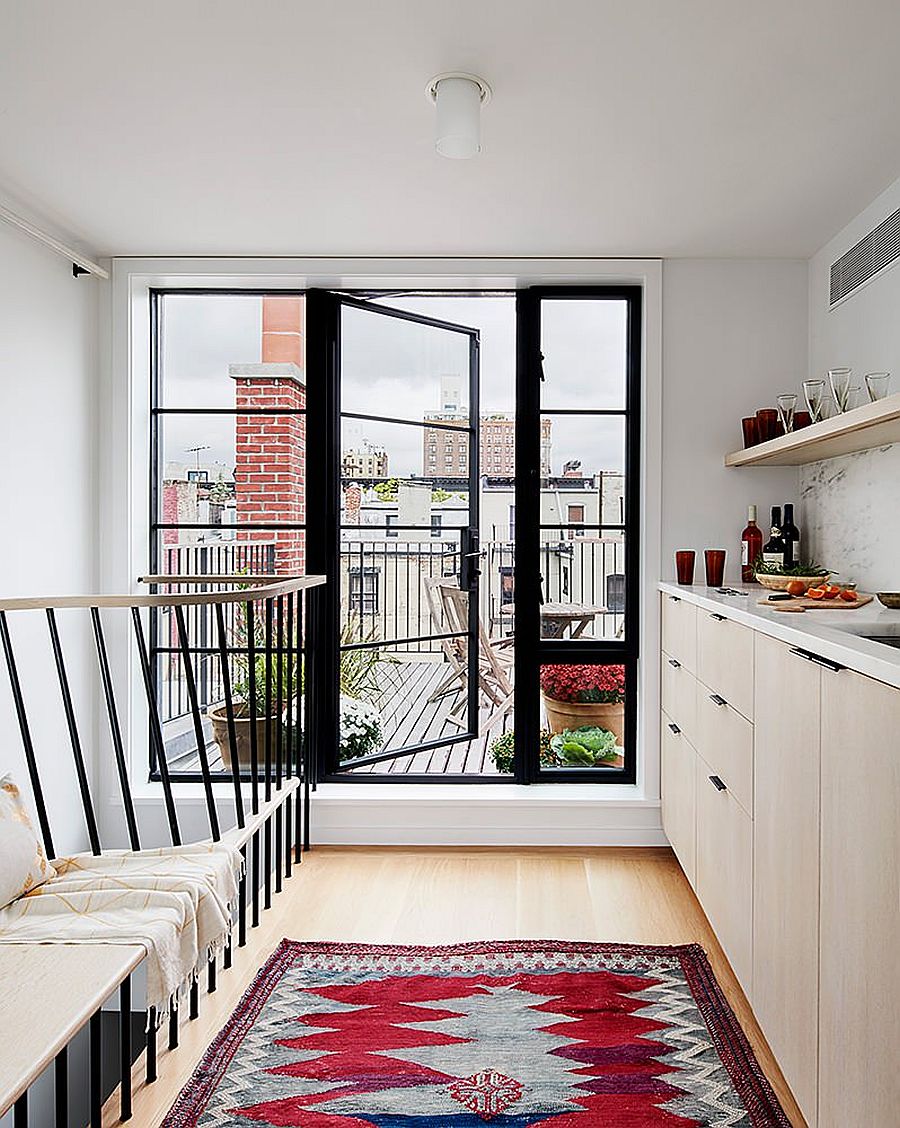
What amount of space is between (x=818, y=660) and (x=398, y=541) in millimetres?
2594

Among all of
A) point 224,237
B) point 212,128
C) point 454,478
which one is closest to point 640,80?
point 212,128

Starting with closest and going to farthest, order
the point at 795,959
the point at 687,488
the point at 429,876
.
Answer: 1. the point at 795,959
2. the point at 429,876
3. the point at 687,488

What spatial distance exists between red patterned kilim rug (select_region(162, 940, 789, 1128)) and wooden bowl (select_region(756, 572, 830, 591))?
117 centimetres

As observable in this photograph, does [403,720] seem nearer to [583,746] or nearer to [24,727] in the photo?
[583,746]

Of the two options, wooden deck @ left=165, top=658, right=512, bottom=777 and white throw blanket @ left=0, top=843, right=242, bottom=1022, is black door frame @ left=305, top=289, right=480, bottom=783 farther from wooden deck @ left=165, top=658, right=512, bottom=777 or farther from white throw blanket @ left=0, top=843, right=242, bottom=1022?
white throw blanket @ left=0, top=843, right=242, bottom=1022

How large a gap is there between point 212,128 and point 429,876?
2646 mm

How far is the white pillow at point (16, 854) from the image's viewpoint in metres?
2.44

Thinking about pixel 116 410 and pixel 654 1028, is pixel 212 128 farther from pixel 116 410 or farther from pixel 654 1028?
pixel 654 1028

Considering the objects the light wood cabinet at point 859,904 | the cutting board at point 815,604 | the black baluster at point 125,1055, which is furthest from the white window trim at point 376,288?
the light wood cabinet at point 859,904

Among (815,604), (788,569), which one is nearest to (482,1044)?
(815,604)

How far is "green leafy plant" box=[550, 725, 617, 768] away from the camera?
434 cm

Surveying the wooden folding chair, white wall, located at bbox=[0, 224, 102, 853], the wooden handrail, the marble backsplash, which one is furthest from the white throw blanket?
the marble backsplash

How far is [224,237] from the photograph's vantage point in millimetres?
3824

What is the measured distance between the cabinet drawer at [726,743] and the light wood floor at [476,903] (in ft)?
2.00
